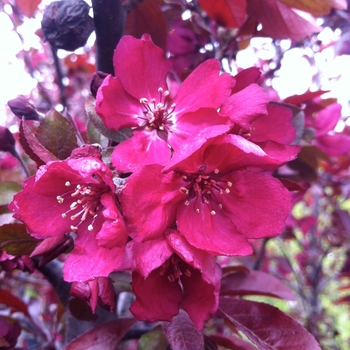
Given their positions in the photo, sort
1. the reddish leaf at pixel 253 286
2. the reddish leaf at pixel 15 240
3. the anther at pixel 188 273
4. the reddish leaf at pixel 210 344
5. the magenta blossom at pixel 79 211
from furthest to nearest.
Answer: the reddish leaf at pixel 253 286 → the reddish leaf at pixel 210 344 → the reddish leaf at pixel 15 240 → the anther at pixel 188 273 → the magenta blossom at pixel 79 211

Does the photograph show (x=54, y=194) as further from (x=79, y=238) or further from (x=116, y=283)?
(x=116, y=283)

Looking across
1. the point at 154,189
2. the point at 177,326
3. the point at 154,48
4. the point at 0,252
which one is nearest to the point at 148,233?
the point at 154,189

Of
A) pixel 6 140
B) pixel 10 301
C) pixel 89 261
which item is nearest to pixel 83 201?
pixel 89 261

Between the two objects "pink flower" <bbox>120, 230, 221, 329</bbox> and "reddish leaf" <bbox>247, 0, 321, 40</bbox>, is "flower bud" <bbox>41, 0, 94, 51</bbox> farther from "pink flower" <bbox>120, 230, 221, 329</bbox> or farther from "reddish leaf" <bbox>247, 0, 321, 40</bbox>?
"pink flower" <bbox>120, 230, 221, 329</bbox>

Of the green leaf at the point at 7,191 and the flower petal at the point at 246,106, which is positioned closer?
the flower petal at the point at 246,106

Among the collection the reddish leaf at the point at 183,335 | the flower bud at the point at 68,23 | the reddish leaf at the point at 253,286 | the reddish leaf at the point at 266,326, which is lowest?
the reddish leaf at the point at 253,286

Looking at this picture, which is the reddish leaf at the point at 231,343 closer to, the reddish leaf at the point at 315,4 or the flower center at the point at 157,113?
the flower center at the point at 157,113

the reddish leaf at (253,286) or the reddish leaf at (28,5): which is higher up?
the reddish leaf at (28,5)

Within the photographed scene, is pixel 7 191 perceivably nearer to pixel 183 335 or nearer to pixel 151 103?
pixel 151 103

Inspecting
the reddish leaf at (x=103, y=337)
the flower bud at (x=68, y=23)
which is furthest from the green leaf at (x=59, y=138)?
the reddish leaf at (x=103, y=337)
